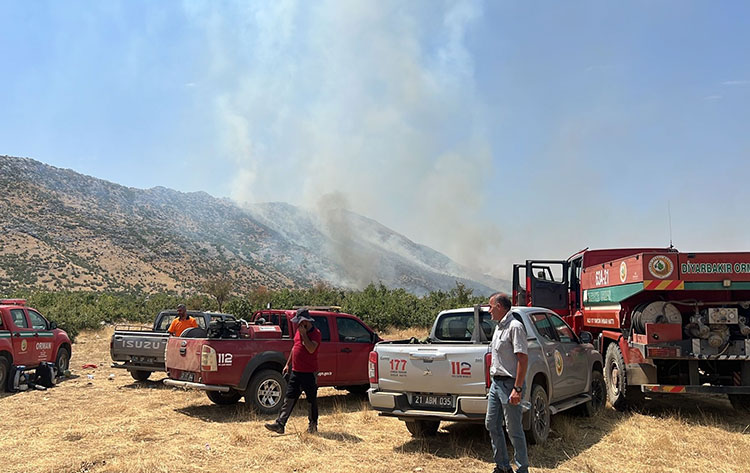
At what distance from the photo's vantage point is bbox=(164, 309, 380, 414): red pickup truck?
9711mm

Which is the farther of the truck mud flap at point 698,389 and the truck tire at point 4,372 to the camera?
the truck tire at point 4,372

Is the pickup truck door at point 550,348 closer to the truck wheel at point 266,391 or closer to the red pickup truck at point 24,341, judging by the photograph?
the truck wheel at point 266,391

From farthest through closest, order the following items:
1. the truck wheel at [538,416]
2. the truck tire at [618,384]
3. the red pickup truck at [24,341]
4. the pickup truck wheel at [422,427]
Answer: the red pickup truck at [24,341], the truck tire at [618,384], the pickup truck wheel at [422,427], the truck wheel at [538,416]

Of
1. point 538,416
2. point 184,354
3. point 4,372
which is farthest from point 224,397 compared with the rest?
point 538,416

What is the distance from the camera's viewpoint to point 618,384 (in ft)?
33.8

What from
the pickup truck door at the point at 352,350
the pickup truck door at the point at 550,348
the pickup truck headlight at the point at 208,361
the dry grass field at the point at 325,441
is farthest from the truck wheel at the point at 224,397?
the pickup truck door at the point at 550,348

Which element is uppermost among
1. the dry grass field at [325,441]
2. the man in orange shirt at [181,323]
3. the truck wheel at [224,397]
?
the man in orange shirt at [181,323]

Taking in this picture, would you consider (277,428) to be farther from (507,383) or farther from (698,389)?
(698,389)

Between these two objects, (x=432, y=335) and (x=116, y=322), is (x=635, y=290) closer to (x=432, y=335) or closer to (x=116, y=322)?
(x=432, y=335)

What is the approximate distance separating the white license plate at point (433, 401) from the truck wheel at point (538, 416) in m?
0.99

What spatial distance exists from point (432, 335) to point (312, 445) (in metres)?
2.38

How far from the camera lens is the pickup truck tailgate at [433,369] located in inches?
280

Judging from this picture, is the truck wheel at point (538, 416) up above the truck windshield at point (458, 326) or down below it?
below

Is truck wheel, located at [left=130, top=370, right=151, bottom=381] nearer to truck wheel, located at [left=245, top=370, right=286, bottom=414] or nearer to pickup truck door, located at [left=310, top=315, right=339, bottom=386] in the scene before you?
truck wheel, located at [left=245, top=370, right=286, bottom=414]
